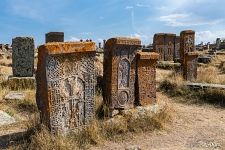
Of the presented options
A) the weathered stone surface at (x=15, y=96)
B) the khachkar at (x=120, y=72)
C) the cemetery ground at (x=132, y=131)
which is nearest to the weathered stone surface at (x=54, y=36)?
the weathered stone surface at (x=15, y=96)

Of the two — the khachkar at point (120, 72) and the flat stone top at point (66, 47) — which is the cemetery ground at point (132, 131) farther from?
the flat stone top at point (66, 47)

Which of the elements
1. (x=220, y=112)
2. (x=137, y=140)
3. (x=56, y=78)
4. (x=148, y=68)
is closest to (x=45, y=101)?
(x=56, y=78)

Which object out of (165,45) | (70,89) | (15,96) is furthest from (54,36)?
(70,89)

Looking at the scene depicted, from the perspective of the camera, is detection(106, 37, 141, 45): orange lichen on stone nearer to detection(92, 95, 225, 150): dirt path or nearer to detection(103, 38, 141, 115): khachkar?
detection(103, 38, 141, 115): khachkar

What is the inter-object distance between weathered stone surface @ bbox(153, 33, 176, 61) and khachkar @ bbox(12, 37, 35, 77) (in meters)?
10.2

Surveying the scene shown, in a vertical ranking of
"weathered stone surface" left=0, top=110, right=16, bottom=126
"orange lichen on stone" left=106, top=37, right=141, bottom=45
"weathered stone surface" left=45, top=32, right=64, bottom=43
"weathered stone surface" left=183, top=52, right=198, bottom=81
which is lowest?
"weathered stone surface" left=0, top=110, right=16, bottom=126

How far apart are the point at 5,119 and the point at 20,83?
3471 millimetres

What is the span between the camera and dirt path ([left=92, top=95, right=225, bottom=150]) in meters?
6.33

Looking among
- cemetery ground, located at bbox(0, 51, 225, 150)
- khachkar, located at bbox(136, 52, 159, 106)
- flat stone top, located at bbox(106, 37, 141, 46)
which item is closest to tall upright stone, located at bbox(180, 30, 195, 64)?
Result: cemetery ground, located at bbox(0, 51, 225, 150)

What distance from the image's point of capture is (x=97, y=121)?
657cm

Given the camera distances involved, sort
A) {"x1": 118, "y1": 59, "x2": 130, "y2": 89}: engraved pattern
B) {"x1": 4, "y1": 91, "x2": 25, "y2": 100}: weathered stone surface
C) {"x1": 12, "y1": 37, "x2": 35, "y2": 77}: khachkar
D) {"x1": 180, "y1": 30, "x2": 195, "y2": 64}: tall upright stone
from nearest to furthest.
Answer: {"x1": 118, "y1": 59, "x2": 130, "y2": 89}: engraved pattern → {"x1": 4, "y1": 91, "x2": 25, "y2": 100}: weathered stone surface → {"x1": 12, "y1": 37, "x2": 35, "y2": 77}: khachkar → {"x1": 180, "y1": 30, "x2": 195, "y2": 64}: tall upright stone

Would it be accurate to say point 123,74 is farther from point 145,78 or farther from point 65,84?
point 65,84

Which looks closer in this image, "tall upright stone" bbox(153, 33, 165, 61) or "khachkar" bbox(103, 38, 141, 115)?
"khachkar" bbox(103, 38, 141, 115)

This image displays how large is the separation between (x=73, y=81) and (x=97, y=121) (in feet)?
2.75
